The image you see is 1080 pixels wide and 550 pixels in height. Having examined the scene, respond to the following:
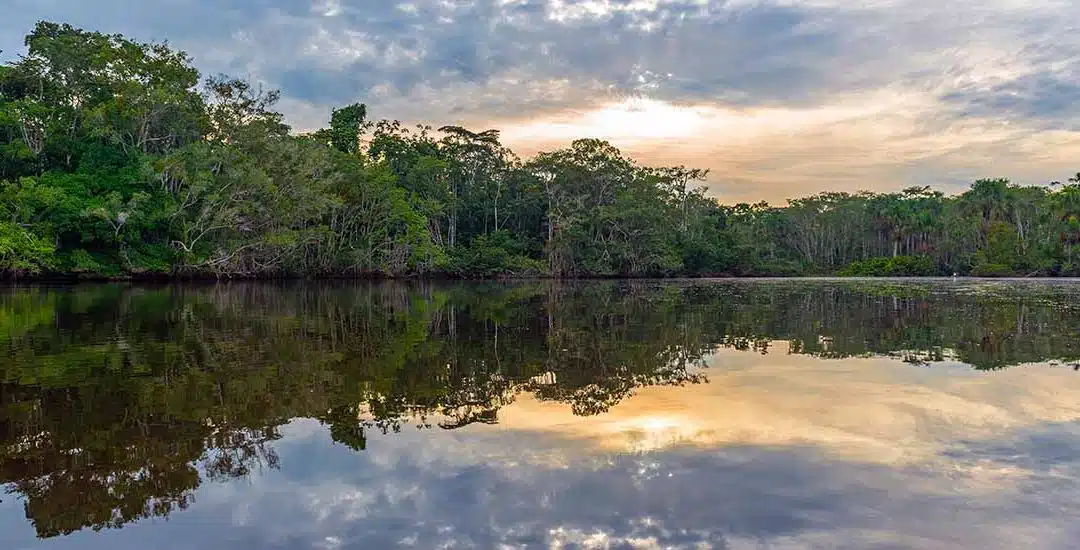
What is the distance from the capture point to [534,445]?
5645mm

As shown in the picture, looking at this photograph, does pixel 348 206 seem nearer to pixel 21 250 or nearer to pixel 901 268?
pixel 21 250

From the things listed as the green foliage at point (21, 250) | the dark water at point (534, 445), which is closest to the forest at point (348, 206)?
the green foliage at point (21, 250)

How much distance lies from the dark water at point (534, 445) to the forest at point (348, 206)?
30163 millimetres

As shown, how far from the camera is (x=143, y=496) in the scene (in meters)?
4.46

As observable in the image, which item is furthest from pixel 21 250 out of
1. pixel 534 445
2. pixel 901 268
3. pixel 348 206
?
pixel 901 268

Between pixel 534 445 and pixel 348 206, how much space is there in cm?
4818

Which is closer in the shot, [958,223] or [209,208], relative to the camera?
[209,208]

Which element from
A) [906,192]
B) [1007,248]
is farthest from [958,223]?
[906,192]

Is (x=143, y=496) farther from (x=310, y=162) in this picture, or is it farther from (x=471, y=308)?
(x=310, y=162)

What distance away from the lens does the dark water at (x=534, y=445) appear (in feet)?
13.1

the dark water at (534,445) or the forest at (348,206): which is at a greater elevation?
the forest at (348,206)

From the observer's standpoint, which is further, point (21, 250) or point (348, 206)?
point (348, 206)

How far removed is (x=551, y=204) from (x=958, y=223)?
45.4m

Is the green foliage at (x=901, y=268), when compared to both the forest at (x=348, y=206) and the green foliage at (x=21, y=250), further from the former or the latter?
the green foliage at (x=21, y=250)
